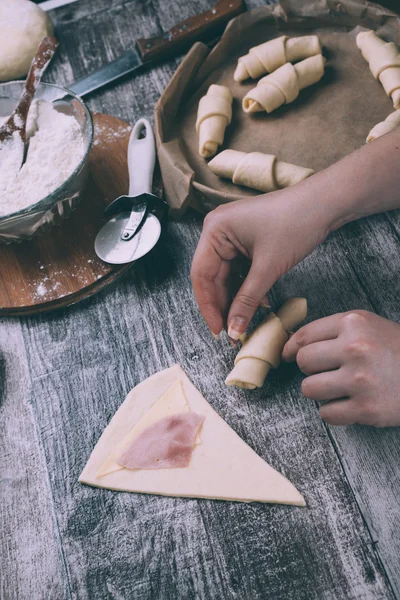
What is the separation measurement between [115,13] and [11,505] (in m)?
1.71

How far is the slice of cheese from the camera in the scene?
110 centimetres

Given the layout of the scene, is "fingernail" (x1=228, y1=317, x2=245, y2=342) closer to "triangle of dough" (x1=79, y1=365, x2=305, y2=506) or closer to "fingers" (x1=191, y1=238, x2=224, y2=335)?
"fingers" (x1=191, y1=238, x2=224, y2=335)

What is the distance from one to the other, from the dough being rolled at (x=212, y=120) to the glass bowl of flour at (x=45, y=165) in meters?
0.31

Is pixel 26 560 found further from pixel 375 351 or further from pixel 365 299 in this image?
pixel 365 299

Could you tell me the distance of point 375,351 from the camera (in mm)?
1003

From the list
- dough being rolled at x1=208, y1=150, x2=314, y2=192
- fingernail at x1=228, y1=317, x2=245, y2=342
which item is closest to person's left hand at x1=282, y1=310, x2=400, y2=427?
fingernail at x1=228, y1=317, x2=245, y2=342

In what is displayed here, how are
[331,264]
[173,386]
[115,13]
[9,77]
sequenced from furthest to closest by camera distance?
[115,13] < [9,77] < [331,264] < [173,386]

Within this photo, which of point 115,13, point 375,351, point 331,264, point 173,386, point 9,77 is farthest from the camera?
point 115,13

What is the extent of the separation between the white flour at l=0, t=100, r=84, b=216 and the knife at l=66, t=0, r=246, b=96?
0.28m

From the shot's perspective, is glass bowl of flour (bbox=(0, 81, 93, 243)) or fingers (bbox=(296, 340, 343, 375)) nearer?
fingers (bbox=(296, 340, 343, 375))

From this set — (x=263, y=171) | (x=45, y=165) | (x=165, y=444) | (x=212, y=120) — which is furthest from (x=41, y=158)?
(x=165, y=444)

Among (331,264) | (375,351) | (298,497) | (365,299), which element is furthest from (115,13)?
(298,497)

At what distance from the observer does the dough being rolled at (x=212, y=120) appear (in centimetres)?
143

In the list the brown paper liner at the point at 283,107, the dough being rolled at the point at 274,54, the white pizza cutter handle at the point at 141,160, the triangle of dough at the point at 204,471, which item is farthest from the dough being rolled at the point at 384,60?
the triangle of dough at the point at 204,471
